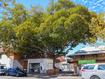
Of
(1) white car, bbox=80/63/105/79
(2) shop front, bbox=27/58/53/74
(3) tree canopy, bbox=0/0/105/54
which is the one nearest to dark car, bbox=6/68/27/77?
(3) tree canopy, bbox=0/0/105/54

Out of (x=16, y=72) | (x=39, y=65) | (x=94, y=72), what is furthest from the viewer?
(x=39, y=65)

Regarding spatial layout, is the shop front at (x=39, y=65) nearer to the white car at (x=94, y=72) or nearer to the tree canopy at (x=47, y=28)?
the tree canopy at (x=47, y=28)

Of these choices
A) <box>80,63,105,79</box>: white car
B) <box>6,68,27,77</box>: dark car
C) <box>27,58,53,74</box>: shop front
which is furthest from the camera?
<box>27,58,53,74</box>: shop front

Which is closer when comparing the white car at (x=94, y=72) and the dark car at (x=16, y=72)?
the white car at (x=94, y=72)

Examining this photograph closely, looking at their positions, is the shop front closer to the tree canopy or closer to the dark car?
the tree canopy

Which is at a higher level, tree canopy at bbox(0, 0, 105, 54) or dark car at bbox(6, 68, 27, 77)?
tree canopy at bbox(0, 0, 105, 54)

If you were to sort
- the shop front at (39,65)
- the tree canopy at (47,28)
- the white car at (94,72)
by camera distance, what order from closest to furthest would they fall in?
the white car at (94,72)
the tree canopy at (47,28)
the shop front at (39,65)

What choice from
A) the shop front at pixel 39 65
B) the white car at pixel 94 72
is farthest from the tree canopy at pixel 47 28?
the white car at pixel 94 72

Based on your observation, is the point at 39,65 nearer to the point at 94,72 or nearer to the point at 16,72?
the point at 16,72

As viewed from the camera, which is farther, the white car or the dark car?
the dark car

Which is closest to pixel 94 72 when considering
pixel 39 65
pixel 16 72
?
pixel 16 72

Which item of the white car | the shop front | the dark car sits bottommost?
the white car

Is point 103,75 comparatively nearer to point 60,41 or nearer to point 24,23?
point 60,41

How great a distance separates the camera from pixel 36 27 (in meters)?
50.0
